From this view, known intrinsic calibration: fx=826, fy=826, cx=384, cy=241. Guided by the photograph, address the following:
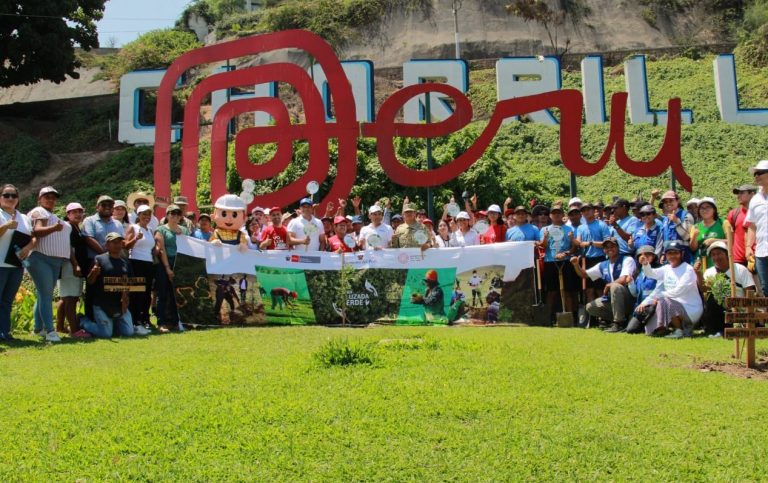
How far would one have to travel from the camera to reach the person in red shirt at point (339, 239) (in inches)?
461

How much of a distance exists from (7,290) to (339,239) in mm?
4425

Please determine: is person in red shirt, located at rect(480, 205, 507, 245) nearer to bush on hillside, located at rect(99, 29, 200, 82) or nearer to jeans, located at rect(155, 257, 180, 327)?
jeans, located at rect(155, 257, 180, 327)

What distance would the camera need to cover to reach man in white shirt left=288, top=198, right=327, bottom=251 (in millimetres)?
11602

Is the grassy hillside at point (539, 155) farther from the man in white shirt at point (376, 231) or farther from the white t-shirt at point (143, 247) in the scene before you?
the white t-shirt at point (143, 247)

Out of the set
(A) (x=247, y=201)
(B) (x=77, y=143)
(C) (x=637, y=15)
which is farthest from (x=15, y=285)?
(C) (x=637, y=15)

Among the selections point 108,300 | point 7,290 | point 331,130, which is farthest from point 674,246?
point 331,130

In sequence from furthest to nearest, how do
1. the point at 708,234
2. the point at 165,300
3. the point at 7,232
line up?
the point at 165,300 < the point at 708,234 < the point at 7,232

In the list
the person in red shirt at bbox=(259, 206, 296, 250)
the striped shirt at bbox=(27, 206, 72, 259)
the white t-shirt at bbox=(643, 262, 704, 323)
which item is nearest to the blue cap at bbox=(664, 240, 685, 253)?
the white t-shirt at bbox=(643, 262, 704, 323)

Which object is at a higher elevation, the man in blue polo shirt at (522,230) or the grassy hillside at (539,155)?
the grassy hillside at (539,155)

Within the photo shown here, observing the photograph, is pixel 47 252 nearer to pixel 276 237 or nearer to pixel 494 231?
pixel 276 237

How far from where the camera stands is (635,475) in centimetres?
460

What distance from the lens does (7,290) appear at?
30.9 feet

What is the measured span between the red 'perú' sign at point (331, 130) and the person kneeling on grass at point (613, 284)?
15.5 feet

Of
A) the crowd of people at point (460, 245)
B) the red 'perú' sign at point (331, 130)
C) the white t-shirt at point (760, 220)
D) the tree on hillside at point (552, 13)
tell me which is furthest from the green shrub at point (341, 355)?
the tree on hillside at point (552, 13)
